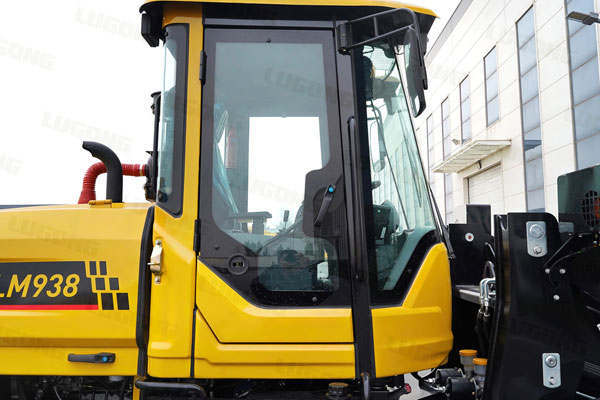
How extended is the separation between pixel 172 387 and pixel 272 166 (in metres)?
1.14

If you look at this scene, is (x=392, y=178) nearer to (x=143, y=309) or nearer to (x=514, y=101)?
(x=143, y=309)

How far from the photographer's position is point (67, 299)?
246 centimetres

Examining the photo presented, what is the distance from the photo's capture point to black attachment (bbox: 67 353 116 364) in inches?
94.5

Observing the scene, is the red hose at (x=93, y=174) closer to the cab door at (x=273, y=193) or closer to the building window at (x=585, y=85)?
the cab door at (x=273, y=193)

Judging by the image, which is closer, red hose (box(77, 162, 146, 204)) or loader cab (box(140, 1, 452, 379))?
loader cab (box(140, 1, 452, 379))

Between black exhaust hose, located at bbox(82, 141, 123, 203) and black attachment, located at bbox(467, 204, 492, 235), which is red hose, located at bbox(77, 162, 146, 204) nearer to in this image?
black exhaust hose, located at bbox(82, 141, 123, 203)

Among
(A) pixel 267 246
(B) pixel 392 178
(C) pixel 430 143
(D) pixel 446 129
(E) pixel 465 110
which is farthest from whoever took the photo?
(C) pixel 430 143

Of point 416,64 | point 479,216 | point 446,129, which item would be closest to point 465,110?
point 446,129

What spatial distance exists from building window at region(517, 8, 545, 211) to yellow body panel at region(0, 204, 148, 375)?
15.5 m

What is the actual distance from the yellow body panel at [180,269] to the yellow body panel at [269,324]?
0.36 ft

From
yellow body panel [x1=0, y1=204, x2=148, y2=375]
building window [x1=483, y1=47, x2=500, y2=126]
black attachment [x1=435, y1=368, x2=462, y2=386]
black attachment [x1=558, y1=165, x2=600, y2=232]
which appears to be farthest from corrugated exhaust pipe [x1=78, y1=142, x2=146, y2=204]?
building window [x1=483, y1=47, x2=500, y2=126]

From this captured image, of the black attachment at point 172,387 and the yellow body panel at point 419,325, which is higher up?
the yellow body panel at point 419,325

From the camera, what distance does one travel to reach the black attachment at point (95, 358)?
2400 mm

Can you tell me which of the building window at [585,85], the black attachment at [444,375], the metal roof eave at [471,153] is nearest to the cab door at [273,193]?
the black attachment at [444,375]
